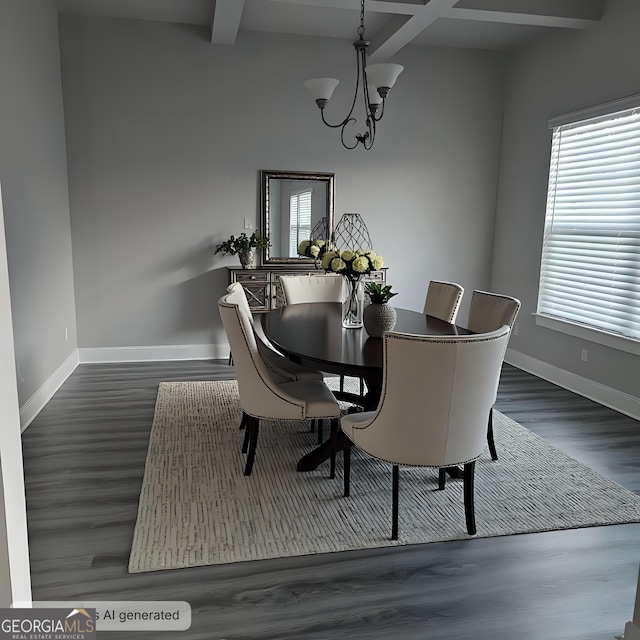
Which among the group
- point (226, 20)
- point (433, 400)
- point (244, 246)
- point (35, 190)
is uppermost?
point (226, 20)

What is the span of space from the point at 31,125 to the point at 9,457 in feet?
10.8

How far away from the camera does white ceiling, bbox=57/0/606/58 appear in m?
4.15

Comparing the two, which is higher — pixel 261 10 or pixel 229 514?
pixel 261 10

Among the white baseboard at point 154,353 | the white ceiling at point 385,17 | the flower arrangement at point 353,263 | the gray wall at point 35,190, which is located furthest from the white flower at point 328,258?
the white baseboard at point 154,353

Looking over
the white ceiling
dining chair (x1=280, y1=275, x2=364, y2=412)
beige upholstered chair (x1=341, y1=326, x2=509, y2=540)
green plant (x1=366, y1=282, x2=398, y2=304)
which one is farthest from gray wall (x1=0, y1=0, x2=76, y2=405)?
beige upholstered chair (x1=341, y1=326, x2=509, y2=540)

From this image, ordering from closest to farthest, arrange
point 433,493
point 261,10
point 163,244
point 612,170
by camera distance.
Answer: point 433,493 → point 612,170 → point 261,10 → point 163,244

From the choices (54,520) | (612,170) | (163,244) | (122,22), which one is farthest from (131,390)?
(612,170)

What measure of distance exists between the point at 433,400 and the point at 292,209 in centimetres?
362

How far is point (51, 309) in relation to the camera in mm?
4406

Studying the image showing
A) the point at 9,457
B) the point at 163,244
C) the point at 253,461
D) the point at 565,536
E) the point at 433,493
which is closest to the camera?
the point at 9,457

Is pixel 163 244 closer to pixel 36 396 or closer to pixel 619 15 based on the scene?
pixel 36 396

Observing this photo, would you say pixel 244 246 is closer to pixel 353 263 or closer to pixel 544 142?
pixel 353 263

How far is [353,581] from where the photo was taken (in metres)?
2.16

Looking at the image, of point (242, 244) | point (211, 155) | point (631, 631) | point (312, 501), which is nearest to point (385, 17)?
point (211, 155)
